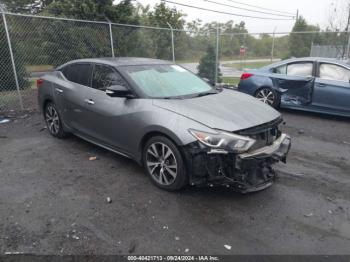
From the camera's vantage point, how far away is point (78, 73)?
4941 mm

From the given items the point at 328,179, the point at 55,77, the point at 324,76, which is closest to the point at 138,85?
the point at 55,77

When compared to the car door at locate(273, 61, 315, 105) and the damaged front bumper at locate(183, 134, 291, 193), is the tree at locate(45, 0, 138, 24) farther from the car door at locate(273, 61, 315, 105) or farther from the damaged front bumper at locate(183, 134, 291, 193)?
the damaged front bumper at locate(183, 134, 291, 193)

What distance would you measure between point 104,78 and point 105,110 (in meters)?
0.53

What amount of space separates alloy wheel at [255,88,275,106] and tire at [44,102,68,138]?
196 inches

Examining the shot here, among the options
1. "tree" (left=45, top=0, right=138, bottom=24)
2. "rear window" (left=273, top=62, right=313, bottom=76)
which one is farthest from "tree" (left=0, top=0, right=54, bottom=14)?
"rear window" (left=273, top=62, right=313, bottom=76)

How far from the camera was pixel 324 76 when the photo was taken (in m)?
7.01

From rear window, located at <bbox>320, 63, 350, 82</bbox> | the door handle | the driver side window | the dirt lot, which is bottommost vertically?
the dirt lot

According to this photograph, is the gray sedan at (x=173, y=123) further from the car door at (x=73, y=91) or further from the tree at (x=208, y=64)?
the tree at (x=208, y=64)

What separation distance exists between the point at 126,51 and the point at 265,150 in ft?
26.3

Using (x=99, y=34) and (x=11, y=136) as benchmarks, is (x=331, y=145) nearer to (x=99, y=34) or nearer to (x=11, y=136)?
(x=11, y=136)

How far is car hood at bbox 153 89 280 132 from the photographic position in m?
3.30

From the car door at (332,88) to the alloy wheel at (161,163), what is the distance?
16.6 ft

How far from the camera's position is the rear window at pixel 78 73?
15.5 ft

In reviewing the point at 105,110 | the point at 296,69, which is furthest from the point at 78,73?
the point at 296,69
